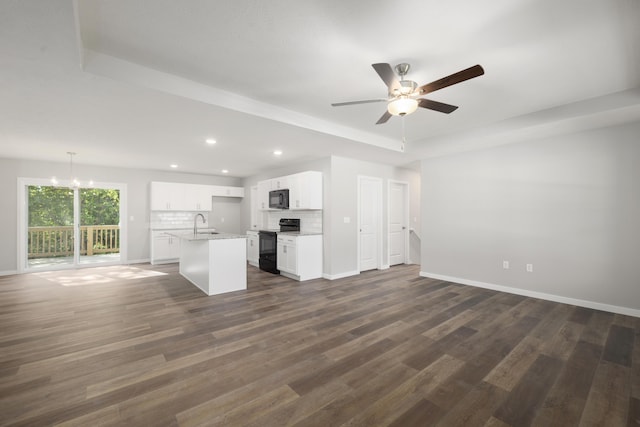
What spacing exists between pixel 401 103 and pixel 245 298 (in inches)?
133

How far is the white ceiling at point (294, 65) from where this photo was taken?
1916mm

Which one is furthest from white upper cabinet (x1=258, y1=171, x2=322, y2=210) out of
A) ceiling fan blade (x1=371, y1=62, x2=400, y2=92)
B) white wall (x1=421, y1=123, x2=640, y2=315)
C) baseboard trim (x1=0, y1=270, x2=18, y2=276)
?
baseboard trim (x1=0, y1=270, x2=18, y2=276)

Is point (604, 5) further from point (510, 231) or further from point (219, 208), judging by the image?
point (219, 208)

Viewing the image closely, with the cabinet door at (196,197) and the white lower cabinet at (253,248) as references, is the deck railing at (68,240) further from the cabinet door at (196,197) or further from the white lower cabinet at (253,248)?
the white lower cabinet at (253,248)

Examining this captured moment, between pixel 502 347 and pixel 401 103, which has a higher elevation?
pixel 401 103

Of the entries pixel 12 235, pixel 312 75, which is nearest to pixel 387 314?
pixel 312 75

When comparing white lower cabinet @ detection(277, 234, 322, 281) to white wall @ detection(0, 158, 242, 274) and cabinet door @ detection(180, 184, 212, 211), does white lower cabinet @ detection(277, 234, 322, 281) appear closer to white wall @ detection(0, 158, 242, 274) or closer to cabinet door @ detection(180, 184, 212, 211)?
cabinet door @ detection(180, 184, 212, 211)

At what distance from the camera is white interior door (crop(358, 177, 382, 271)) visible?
19.8 ft

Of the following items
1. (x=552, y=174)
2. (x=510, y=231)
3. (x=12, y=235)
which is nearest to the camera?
(x=552, y=174)

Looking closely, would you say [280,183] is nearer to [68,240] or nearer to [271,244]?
[271,244]

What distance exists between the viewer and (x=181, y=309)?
3715mm

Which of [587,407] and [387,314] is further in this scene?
[387,314]

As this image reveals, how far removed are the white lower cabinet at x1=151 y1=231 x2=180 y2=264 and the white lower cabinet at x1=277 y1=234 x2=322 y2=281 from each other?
10.9 feet

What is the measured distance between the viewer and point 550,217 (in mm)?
4148
